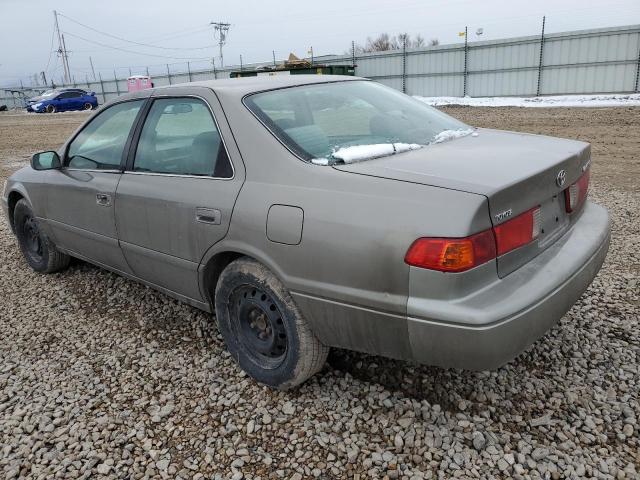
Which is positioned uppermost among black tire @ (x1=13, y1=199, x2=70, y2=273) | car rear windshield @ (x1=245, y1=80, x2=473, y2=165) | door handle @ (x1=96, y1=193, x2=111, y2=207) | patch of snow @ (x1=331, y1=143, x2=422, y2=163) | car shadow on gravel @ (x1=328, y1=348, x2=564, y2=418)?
car rear windshield @ (x1=245, y1=80, x2=473, y2=165)

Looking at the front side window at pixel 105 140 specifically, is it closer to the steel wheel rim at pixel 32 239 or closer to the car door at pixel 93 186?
the car door at pixel 93 186

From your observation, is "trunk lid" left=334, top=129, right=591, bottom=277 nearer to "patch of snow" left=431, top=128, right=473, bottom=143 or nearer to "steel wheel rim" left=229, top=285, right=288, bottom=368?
"patch of snow" left=431, top=128, right=473, bottom=143

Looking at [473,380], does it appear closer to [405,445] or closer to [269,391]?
[405,445]

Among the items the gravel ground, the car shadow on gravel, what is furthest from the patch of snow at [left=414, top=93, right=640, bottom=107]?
the car shadow on gravel

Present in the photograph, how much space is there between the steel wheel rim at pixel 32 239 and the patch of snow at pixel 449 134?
3485 mm

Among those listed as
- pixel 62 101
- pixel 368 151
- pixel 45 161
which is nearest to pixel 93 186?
pixel 45 161

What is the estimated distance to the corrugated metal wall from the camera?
69.9 feet

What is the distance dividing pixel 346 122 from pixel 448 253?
1216 millimetres

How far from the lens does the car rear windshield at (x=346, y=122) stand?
256cm

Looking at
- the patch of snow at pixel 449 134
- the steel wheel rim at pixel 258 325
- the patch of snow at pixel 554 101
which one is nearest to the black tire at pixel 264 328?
the steel wheel rim at pixel 258 325

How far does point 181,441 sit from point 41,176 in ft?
8.83

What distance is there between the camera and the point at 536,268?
2273 millimetres

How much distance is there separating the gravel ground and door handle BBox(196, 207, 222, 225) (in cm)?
88

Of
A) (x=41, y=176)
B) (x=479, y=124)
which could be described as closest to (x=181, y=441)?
(x=41, y=176)
